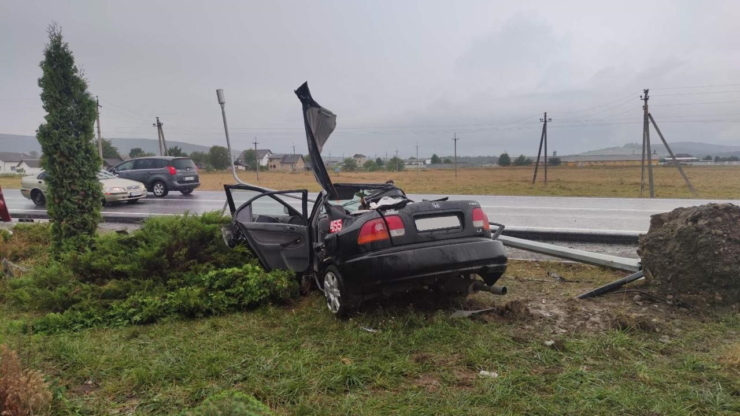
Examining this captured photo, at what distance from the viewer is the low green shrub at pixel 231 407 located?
2344 mm

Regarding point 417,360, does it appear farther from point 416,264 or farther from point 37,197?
point 37,197

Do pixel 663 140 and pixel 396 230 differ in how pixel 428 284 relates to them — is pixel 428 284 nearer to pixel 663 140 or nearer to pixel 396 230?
pixel 396 230

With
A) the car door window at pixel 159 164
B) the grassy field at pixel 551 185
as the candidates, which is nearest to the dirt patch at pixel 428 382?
the grassy field at pixel 551 185

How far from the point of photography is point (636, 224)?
10.6 meters

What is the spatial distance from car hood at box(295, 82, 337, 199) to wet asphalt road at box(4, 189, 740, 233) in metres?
3.79

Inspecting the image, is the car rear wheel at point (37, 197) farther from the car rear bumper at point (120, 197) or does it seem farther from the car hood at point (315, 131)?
the car hood at point (315, 131)

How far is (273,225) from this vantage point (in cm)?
555

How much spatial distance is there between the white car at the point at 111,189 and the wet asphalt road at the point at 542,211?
0.28m

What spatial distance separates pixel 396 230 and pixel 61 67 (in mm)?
5190

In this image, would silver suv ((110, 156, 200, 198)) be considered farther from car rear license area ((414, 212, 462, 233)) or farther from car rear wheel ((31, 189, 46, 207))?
car rear license area ((414, 212, 462, 233))

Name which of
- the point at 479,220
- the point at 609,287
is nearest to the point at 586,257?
the point at 609,287

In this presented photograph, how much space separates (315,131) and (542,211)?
9.56 metres

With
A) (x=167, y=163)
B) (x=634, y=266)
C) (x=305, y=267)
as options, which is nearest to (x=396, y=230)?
(x=305, y=267)

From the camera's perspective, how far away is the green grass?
2.87 metres
